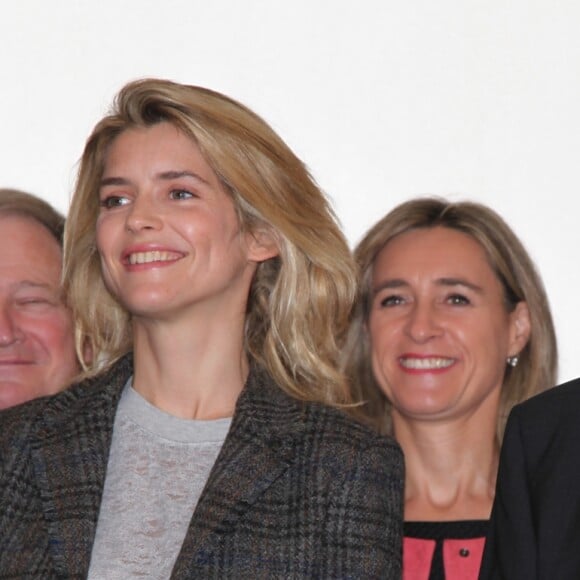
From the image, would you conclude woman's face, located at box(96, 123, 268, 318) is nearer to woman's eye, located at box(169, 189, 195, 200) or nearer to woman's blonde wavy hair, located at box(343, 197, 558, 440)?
woman's eye, located at box(169, 189, 195, 200)

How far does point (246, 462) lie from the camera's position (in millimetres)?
2643

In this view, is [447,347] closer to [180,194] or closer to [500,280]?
[500,280]

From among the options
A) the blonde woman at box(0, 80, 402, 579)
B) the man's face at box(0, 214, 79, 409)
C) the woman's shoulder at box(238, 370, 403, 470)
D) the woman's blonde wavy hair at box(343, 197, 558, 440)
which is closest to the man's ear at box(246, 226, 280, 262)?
the blonde woman at box(0, 80, 402, 579)

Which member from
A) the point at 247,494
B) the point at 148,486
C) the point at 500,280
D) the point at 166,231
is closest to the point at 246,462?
the point at 247,494

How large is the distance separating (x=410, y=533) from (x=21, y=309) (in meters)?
0.90

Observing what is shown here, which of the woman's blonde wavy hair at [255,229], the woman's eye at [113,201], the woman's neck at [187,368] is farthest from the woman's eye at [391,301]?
the woman's eye at [113,201]

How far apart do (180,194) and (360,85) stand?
1.00 meters

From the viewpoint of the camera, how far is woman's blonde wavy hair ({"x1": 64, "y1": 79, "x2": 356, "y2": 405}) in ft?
9.27

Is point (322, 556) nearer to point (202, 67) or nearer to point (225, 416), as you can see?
point (225, 416)

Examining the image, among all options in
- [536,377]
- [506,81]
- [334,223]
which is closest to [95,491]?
[334,223]

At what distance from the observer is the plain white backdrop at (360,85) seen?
3639 millimetres

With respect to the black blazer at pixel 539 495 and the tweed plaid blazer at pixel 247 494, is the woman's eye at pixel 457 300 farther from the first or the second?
the black blazer at pixel 539 495

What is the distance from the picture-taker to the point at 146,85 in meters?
2.86

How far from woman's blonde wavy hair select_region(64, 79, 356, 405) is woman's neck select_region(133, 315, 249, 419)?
103 mm
